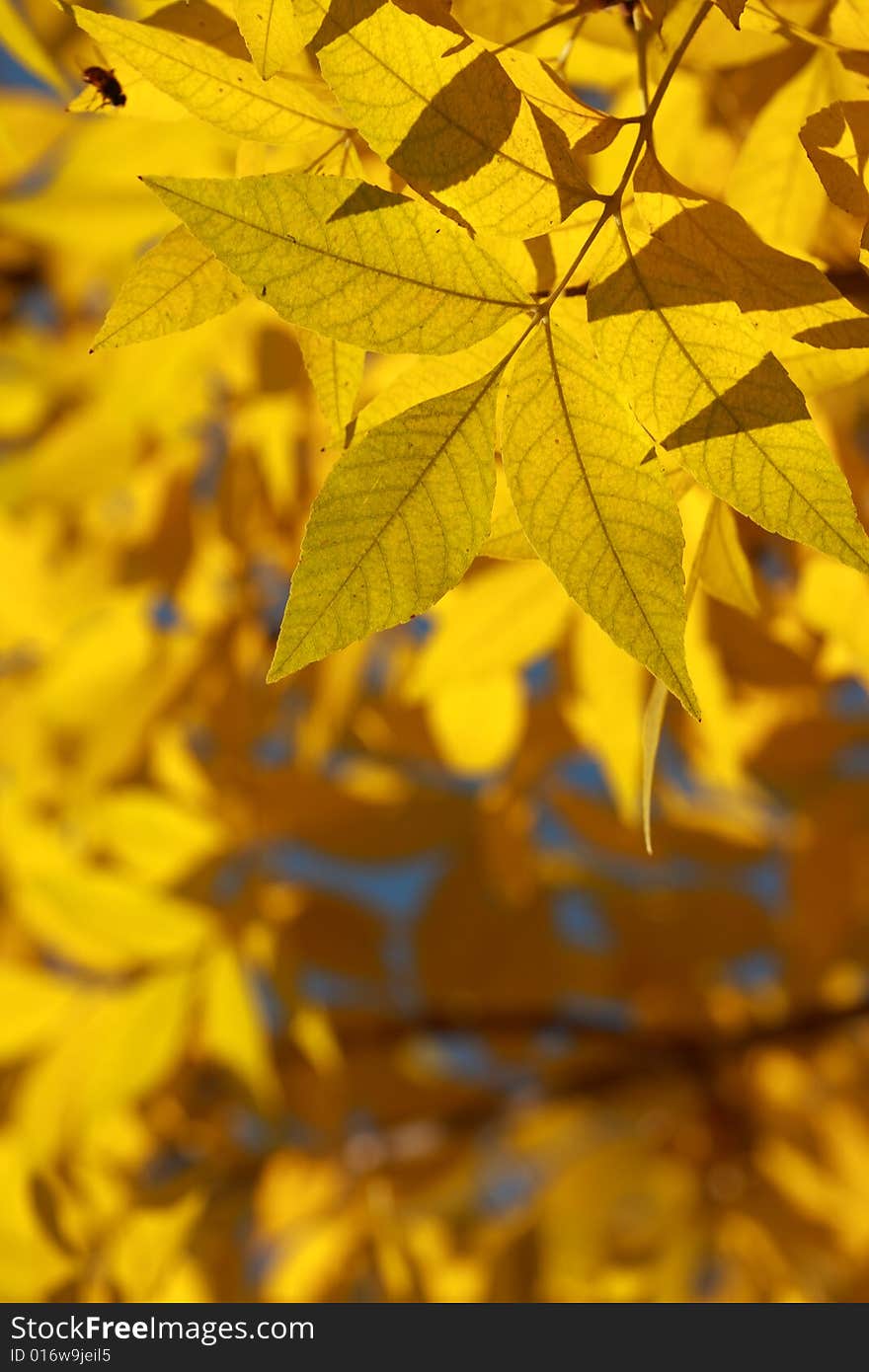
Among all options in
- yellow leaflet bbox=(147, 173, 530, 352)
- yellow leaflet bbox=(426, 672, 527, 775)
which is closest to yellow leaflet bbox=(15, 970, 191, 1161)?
yellow leaflet bbox=(426, 672, 527, 775)

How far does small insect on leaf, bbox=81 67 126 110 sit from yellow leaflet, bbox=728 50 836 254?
0.82ft

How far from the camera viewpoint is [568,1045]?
1350 mm

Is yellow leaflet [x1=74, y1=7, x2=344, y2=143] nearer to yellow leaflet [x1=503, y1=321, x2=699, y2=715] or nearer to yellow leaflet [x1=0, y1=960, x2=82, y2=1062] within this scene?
yellow leaflet [x1=503, y1=321, x2=699, y2=715]

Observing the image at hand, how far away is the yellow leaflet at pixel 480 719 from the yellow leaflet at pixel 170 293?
2.24ft

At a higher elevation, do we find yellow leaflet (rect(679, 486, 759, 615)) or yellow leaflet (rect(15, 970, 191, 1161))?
yellow leaflet (rect(679, 486, 759, 615))

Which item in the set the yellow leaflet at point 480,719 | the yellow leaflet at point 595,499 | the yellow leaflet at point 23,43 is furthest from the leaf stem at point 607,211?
the yellow leaflet at point 480,719

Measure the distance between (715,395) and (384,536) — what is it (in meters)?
0.11

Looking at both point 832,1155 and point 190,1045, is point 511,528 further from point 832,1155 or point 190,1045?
point 832,1155

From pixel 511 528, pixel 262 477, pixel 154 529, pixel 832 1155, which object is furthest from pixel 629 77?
pixel 832 1155

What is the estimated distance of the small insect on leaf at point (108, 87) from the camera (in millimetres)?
485

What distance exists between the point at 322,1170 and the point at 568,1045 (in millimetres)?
299

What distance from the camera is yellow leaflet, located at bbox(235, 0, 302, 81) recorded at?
0.39 meters

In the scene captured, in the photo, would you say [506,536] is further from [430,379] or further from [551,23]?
[551,23]

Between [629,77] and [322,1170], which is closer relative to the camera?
[629,77]
